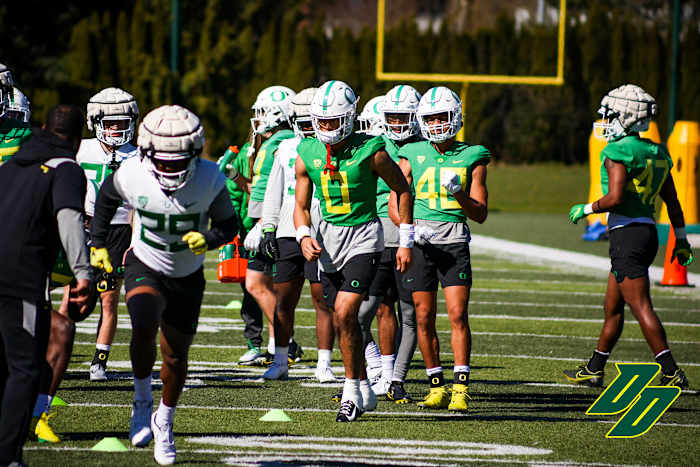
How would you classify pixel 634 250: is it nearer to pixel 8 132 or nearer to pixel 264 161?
pixel 264 161

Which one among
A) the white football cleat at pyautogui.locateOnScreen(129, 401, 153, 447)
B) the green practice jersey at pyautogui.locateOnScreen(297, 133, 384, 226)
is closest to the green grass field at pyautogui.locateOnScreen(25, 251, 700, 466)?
the white football cleat at pyautogui.locateOnScreen(129, 401, 153, 447)

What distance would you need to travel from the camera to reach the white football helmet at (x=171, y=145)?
5.97 m

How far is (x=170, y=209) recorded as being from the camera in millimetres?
6098

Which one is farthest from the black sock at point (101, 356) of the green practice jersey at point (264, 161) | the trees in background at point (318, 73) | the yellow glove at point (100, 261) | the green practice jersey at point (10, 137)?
the trees in background at point (318, 73)

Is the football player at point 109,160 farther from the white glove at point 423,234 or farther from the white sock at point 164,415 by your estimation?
the white sock at point 164,415

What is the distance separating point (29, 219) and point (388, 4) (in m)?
24.3

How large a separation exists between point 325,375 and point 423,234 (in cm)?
143

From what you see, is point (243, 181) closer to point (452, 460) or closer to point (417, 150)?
point (417, 150)

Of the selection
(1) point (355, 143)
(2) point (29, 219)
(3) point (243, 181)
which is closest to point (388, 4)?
(3) point (243, 181)

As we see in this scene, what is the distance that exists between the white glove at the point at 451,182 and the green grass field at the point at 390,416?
1.33 meters

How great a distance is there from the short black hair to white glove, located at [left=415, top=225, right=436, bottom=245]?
250 cm

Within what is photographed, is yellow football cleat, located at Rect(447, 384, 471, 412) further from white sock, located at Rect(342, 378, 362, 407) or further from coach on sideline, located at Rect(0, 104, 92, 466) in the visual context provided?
coach on sideline, located at Rect(0, 104, 92, 466)

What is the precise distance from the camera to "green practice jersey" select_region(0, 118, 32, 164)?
739cm
